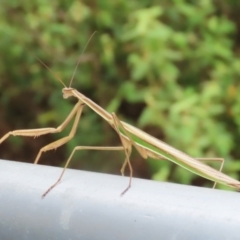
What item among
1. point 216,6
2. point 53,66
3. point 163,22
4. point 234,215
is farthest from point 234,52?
point 234,215

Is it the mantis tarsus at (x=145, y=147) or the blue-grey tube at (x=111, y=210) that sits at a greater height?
the blue-grey tube at (x=111, y=210)

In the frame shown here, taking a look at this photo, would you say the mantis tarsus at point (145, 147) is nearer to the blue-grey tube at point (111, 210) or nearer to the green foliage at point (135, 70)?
the blue-grey tube at point (111, 210)

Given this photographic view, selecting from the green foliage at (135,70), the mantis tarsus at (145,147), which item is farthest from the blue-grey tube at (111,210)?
the green foliage at (135,70)

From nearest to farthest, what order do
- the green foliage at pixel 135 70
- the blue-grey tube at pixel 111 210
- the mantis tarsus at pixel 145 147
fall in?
1. the blue-grey tube at pixel 111 210
2. the mantis tarsus at pixel 145 147
3. the green foliage at pixel 135 70

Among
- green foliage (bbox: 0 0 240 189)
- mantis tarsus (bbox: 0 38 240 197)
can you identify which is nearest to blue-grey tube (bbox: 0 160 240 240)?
mantis tarsus (bbox: 0 38 240 197)

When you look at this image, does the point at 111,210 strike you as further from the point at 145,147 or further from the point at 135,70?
the point at 135,70

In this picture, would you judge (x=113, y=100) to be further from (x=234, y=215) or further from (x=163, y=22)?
(x=234, y=215)

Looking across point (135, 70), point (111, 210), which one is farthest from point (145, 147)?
point (135, 70)
